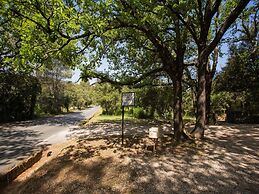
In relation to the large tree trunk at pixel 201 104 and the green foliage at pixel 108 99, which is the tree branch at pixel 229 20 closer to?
the large tree trunk at pixel 201 104

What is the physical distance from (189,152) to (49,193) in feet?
14.1

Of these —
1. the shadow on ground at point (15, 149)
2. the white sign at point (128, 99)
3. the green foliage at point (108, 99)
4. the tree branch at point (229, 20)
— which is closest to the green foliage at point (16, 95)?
the green foliage at point (108, 99)

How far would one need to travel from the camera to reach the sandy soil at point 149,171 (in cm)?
419

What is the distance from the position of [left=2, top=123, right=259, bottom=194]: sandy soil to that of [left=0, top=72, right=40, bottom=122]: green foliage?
1479 centimetres

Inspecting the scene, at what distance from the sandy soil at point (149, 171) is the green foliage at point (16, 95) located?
14.8 meters

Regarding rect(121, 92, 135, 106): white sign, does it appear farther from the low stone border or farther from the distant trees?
the distant trees

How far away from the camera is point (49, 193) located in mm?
4227

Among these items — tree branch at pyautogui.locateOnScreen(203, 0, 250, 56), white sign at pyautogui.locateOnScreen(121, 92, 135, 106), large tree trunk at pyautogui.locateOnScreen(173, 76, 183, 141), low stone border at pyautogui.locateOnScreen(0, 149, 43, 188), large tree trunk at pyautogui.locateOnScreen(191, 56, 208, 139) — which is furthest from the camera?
large tree trunk at pyautogui.locateOnScreen(173, 76, 183, 141)

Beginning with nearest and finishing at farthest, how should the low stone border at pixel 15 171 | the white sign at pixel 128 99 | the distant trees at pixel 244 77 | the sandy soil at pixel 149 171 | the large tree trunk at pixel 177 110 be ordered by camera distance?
1. the sandy soil at pixel 149 171
2. the low stone border at pixel 15 171
3. the white sign at pixel 128 99
4. the large tree trunk at pixel 177 110
5. the distant trees at pixel 244 77

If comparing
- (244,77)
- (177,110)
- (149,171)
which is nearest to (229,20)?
(177,110)

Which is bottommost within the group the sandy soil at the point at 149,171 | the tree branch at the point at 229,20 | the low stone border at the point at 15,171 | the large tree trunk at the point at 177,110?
the low stone border at the point at 15,171

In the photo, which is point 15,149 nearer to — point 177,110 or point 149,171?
point 149,171

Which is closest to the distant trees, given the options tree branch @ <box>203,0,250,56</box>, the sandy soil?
tree branch @ <box>203,0,250,56</box>

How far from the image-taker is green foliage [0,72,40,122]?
18406 mm
